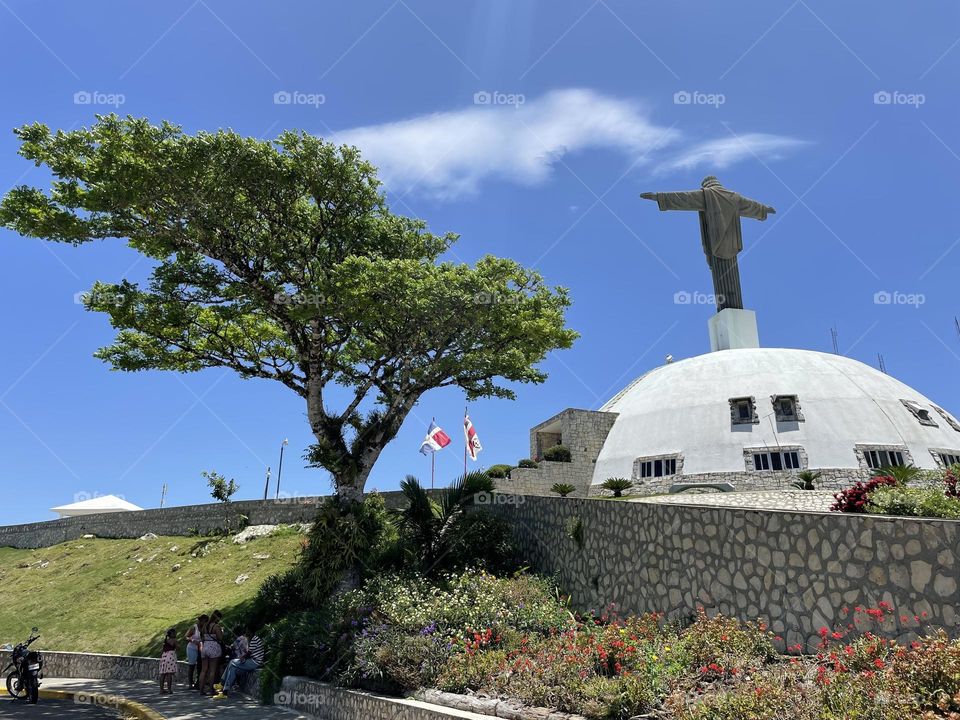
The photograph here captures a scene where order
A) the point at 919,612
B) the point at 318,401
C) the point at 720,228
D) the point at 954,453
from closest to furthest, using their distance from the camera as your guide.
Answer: the point at 919,612
the point at 318,401
the point at 954,453
the point at 720,228

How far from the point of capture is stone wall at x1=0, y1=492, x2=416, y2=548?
1144 inches

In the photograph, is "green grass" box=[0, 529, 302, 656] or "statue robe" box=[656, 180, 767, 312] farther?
"statue robe" box=[656, 180, 767, 312]

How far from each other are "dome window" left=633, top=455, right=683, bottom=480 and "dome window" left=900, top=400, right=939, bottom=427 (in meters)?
13.3

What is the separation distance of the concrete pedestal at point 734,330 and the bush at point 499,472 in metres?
19.8

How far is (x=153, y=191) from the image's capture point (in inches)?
708

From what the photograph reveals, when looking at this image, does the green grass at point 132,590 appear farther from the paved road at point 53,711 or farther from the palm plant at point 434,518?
the palm plant at point 434,518

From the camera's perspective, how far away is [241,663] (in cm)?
1442

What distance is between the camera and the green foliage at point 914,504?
37.7 ft

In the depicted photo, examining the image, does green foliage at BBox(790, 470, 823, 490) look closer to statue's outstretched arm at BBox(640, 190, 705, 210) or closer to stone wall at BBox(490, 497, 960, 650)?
stone wall at BBox(490, 497, 960, 650)

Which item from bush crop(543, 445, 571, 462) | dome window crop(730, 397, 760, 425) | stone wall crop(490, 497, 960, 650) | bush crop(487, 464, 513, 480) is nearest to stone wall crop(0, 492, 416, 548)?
bush crop(487, 464, 513, 480)

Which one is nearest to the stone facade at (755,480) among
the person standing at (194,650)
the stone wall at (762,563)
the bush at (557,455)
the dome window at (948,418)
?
the bush at (557,455)

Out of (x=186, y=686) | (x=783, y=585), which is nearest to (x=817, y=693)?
(x=783, y=585)

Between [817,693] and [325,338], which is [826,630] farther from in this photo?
[325,338]

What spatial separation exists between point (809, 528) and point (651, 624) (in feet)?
10.2
